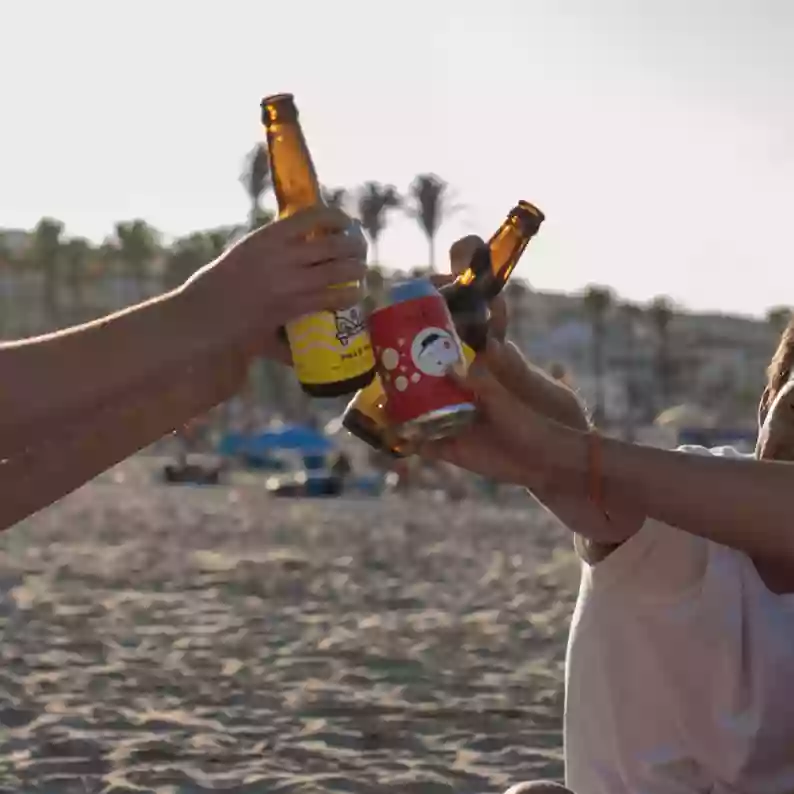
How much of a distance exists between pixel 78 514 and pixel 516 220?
17.2 meters

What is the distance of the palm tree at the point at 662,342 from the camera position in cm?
8081

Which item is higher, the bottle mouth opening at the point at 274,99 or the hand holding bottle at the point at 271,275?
the bottle mouth opening at the point at 274,99

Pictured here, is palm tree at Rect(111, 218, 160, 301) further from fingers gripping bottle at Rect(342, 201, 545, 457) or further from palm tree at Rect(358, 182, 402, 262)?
fingers gripping bottle at Rect(342, 201, 545, 457)

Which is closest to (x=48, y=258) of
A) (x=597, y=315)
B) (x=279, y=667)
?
(x=597, y=315)

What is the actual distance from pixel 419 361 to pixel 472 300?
420 millimetres

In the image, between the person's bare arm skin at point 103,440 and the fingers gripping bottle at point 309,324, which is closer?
the fingers gripping bottle at point 309,324

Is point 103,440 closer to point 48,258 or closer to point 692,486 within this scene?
point 692,486

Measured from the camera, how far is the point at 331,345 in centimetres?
216

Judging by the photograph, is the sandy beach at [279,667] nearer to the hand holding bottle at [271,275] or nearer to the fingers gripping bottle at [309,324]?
the fingers gripping bottle at [309,324]

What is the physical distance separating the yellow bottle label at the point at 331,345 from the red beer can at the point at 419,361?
41mm

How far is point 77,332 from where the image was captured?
197 centimetres

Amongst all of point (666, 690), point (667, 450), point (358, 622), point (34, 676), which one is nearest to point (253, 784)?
point (34, 676)

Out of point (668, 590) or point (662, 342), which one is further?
point (662, 342)

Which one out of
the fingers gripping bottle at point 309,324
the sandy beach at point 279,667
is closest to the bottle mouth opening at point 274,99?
the fingers gripping bottle at point 309,324
